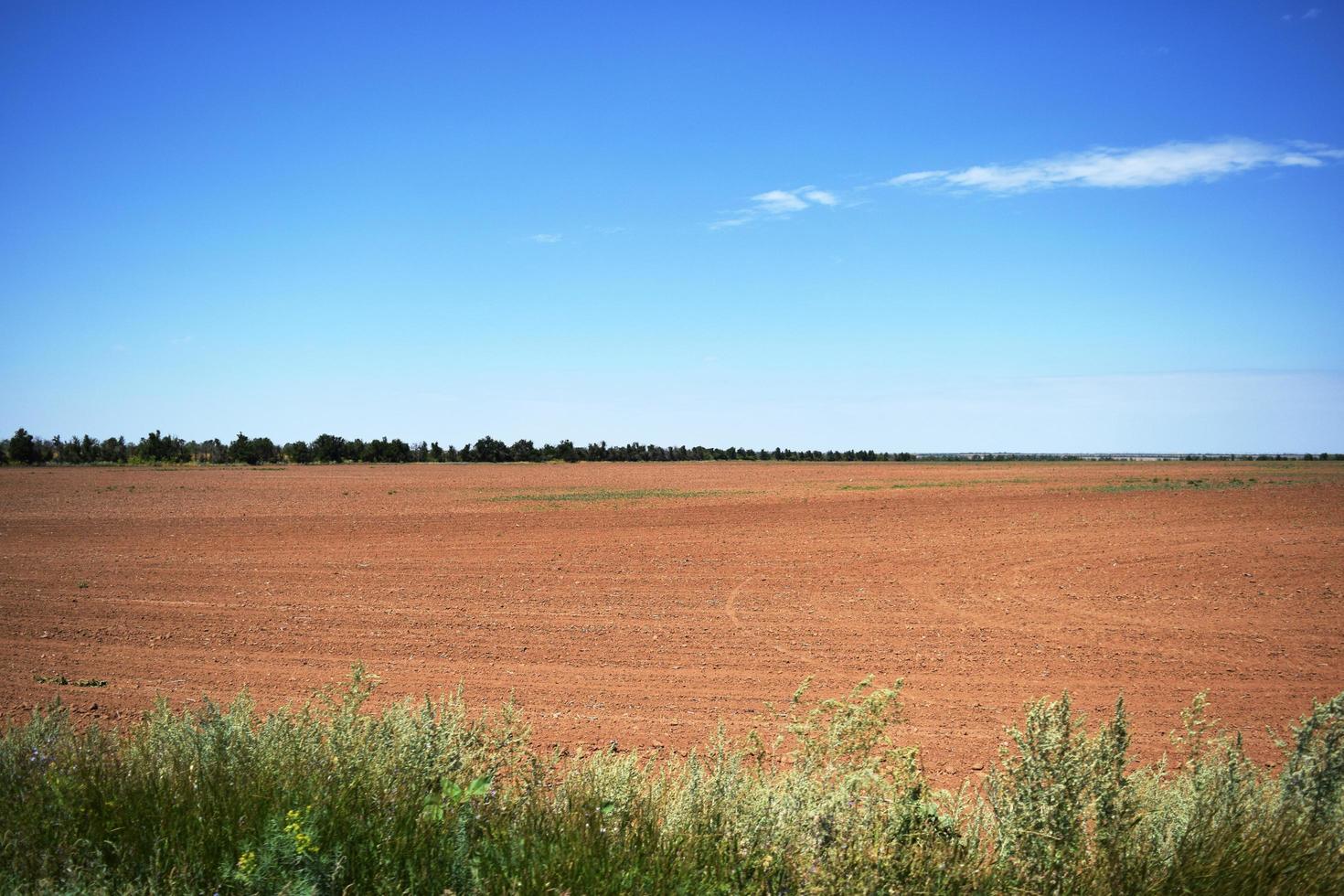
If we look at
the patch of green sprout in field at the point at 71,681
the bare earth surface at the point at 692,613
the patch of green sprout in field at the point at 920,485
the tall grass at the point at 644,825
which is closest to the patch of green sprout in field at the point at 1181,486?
the patch of green sprout in field at the point at 920,485

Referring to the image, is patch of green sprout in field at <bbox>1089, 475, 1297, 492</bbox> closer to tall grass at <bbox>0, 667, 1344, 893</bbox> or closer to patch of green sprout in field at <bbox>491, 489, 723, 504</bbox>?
patch of green sprout in field at <bbox>491, 489, 723, 504</bbox>

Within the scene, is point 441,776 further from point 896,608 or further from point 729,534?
point 729,534

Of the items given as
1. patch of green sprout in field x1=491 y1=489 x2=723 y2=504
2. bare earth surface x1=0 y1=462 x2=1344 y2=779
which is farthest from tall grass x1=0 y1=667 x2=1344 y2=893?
patch of green sprout in field x1=491 y1=489 x2=723 y2=504

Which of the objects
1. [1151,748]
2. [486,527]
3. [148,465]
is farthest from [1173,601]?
[148,465]

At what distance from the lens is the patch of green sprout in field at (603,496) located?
36.4 metres

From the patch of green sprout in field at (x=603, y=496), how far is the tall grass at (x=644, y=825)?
30761mm

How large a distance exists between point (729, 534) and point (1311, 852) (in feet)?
65.2

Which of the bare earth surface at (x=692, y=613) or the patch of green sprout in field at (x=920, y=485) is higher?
the patch of green sprout in field at (x=920, y=485)

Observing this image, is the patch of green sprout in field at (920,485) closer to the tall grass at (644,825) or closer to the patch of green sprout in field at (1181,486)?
the patch of green sprout in field at (1181,486)

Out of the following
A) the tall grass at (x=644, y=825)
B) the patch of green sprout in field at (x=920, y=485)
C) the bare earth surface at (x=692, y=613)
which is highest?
the tall grass at (x=644, y=825)

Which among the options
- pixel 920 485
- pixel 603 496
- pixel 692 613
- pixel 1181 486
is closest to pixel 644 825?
pixel 692 613

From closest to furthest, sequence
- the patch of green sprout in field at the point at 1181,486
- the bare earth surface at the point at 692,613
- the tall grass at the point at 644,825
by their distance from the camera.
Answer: the tall grass at the point at 644,825 < the bare earth surface at the point at 692,613 < the patch of green sprout in field at the point at 1181,486

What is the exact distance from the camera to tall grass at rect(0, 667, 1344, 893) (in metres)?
3.51

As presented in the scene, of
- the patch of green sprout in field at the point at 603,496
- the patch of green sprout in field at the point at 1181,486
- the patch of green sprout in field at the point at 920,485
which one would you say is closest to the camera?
the patch of green sprout in field at the point at 603,496
